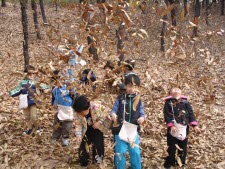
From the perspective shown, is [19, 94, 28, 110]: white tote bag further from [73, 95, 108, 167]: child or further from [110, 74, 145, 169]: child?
[110, 74, 145, 169]: child

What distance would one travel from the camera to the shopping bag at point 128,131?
13.1 feet

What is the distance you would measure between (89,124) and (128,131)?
25.6 inches

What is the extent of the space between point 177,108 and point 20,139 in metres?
Result: 2.95

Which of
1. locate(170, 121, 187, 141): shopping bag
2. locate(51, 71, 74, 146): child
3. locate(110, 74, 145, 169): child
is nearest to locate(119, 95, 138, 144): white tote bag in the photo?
locate(110, 74, 145, 169): child

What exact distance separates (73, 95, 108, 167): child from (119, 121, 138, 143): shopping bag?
34 cm

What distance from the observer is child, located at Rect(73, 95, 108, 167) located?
4.02 metres

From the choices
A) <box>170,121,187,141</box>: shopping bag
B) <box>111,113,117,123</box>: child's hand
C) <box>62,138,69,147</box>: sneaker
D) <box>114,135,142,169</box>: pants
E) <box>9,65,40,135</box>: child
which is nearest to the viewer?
<box>111,113,117,123</box>: child's hand

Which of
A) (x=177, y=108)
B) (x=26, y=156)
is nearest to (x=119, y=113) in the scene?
(x=177, y=108)

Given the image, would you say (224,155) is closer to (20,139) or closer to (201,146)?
(201,146)

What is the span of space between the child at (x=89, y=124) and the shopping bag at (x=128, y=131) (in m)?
0.34

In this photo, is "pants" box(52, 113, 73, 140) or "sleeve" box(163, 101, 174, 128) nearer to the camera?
"sleeve" box(163, 101, 174, 128)

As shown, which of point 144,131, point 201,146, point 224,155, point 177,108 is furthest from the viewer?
point 144,131

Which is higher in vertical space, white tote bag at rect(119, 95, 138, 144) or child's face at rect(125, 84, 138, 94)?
child's face at rect(125, 84, 138, 94)

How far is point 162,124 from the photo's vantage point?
652 centimetres
